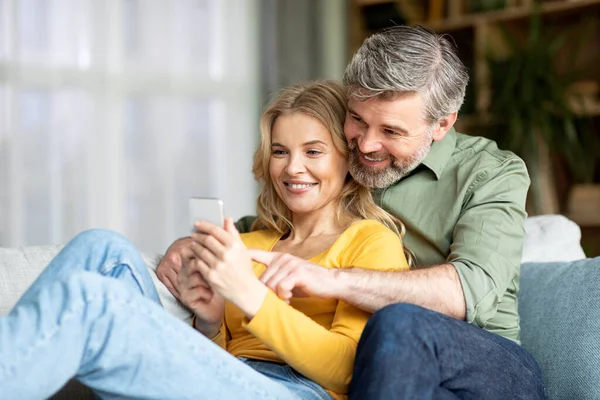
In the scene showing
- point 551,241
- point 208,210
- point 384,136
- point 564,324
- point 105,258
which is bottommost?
point 564,324

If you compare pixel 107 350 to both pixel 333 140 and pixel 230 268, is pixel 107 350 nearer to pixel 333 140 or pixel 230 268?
pixel 230 268

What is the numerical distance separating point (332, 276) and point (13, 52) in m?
2.37

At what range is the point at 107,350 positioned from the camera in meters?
1.21

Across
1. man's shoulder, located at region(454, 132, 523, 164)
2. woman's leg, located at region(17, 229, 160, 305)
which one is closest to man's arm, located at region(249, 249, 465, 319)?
woman's leg, located at region(17, 229, 160, 305)

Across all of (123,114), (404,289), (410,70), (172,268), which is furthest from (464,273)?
(123,114)

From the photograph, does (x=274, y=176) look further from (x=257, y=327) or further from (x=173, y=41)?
(x=173, y=41)

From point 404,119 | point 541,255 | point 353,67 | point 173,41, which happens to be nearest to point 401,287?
point 404,119

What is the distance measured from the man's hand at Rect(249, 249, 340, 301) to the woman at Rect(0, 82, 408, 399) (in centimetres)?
4

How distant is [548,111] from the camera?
11.7ft

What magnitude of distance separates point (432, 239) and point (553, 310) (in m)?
0.35

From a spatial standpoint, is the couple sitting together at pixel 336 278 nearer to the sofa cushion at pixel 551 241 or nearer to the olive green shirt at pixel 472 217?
the olive green shirt at pixel 472 217

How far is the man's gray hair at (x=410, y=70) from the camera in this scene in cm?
172

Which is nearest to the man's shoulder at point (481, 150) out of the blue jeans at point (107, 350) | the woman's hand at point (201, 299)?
the woman's hand at point (201, 299)

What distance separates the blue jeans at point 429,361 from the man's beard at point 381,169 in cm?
45
